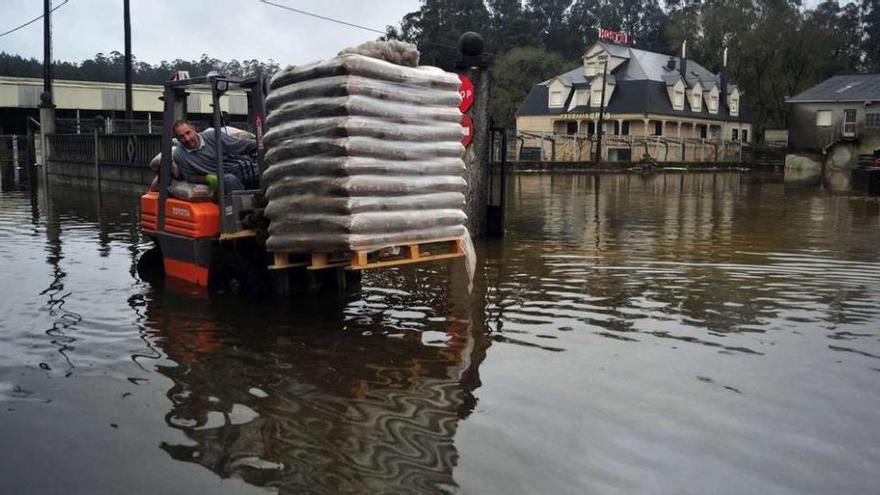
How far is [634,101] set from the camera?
195 feet

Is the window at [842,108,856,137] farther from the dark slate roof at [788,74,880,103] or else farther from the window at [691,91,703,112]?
the window at [691,91,703,112]

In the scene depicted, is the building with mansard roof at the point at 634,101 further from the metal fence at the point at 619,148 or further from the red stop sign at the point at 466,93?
the red stop sign at the point at 466,93

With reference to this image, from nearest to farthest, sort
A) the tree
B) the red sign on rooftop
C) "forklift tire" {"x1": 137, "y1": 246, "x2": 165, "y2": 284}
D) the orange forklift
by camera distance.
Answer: the orange forklift → "forklift tire" {"x1": 137, "y1": 246, "x2": 165, "y2": 284} → the red sign on rooftop → the tree

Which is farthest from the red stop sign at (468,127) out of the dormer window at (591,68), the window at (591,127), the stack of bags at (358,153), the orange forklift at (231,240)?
the dormer window at (591,68)

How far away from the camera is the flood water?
14.1 feet

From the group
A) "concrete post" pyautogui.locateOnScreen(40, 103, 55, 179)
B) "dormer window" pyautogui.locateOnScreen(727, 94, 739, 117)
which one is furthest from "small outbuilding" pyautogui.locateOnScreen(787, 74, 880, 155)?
"concrete post" pyautogui.locateOnScreen(40, 103, 55, 179)

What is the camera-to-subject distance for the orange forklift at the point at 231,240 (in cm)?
822

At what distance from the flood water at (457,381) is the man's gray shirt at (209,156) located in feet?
4.24

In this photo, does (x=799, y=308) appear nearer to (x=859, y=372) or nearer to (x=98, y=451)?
(x=859, y=372)

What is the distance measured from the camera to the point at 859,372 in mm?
6008

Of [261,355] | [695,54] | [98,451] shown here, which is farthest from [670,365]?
[695,54]

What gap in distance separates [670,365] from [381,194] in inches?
115

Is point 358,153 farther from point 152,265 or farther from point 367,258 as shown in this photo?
point 152,265

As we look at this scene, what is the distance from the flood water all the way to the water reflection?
0.8 inches
